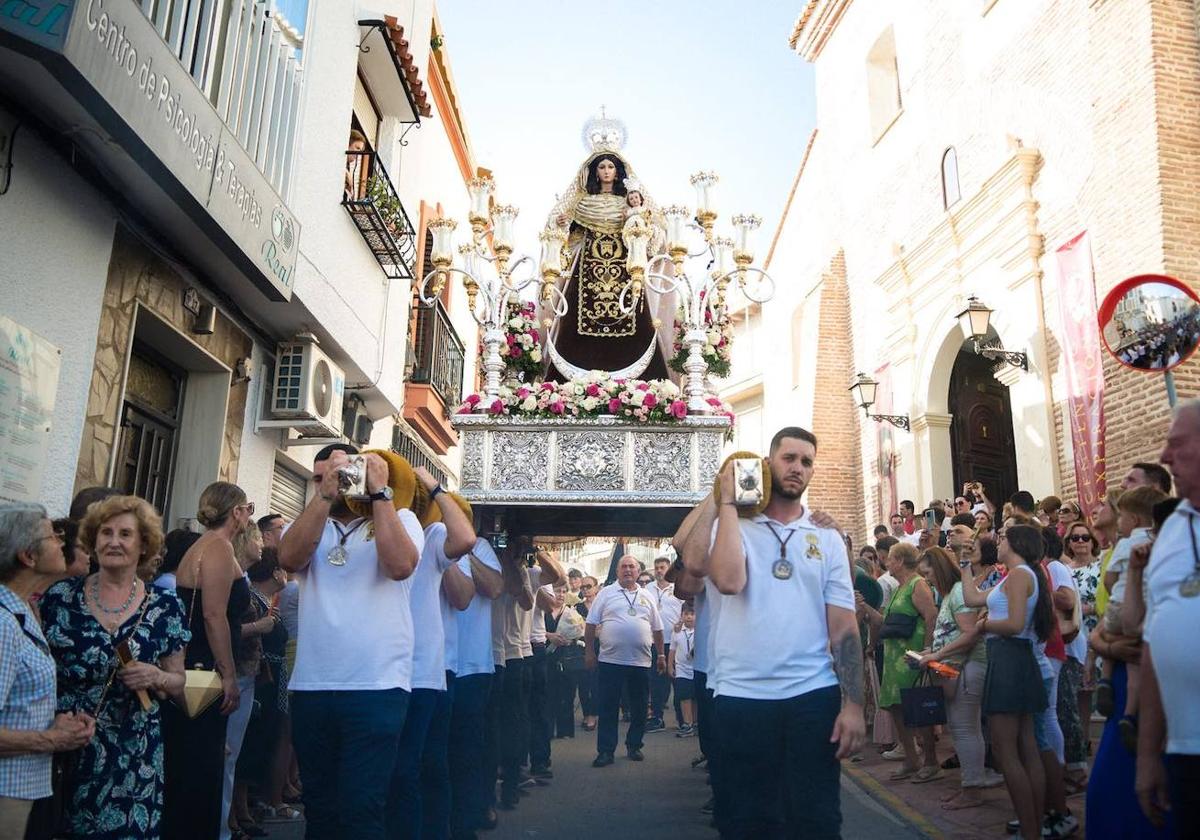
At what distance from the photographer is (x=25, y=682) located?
303 cm

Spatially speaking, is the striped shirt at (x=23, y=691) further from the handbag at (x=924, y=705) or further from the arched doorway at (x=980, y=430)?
the arched doorway at (x=980, y=430)

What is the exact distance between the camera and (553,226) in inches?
307

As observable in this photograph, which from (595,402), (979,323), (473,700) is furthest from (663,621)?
(473,700)

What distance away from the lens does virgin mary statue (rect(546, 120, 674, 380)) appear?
789cm

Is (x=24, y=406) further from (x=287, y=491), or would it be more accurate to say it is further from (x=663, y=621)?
(x=663, y=621)

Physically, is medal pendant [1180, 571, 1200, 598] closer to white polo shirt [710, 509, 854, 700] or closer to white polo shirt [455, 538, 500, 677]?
white polo shirt [710, 509, 854, 700]

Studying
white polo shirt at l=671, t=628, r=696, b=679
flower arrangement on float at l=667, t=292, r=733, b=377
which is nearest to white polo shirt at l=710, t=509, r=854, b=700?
flower arrangement on float at l=667, t=292, r=733, b=377

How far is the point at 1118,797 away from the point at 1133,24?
999 cm

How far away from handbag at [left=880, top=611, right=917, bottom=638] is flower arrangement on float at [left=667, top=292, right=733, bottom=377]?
2.31 m

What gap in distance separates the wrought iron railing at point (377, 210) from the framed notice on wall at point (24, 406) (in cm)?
510

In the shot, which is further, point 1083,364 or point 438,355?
point 438,355

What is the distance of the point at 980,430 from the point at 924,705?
32.3 ft

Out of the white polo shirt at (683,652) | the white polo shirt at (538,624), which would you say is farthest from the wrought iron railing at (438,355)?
the white polo shirt at (538,624)

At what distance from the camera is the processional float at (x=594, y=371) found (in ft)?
21.0
